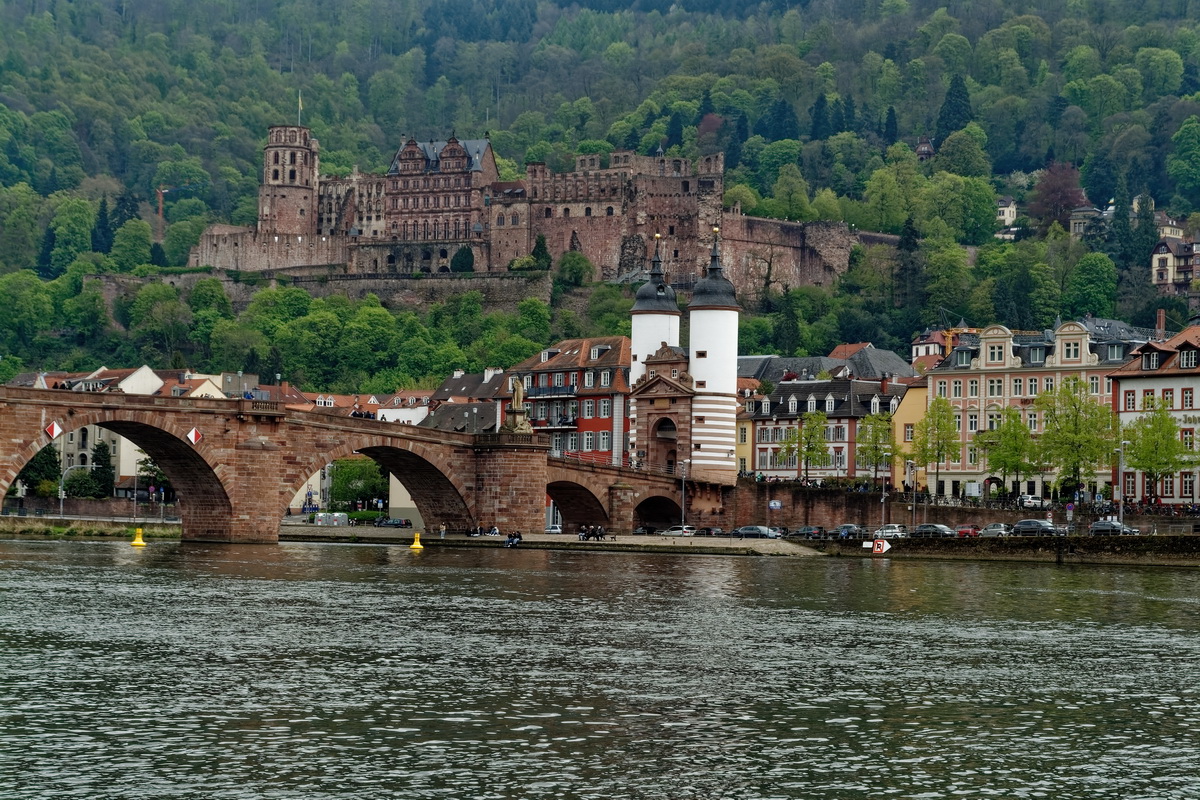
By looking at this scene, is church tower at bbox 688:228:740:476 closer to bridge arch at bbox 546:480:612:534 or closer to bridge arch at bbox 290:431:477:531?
bridge arch at bbox 546:480:612:534

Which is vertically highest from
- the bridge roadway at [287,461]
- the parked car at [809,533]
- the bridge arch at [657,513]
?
the bridge roadway at [287,461]

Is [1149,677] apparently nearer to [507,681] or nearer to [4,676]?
[507,681]

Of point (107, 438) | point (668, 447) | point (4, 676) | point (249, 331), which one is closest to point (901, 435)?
point (668, 447)

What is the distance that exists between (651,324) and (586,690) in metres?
72.2

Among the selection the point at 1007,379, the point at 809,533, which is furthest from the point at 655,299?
the point at 809,533

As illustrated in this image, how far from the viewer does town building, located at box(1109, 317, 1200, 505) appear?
3848 inches

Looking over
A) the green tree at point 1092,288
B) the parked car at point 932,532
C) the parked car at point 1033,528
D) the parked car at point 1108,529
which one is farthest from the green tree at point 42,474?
the green tree at point 1092,288

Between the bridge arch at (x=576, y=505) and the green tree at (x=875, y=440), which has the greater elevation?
the green tree at (x=875, y=440)

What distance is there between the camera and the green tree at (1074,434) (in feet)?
315

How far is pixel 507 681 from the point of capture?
4134 cm

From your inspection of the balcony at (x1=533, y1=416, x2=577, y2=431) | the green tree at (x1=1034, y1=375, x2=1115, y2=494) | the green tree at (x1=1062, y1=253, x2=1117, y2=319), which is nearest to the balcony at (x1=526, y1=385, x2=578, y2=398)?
the balcony at (x1=533, y1=416, x2=577, y2=431)

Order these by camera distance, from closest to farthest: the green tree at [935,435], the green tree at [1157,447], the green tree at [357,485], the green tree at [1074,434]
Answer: the green tree at [1157,447] → the green tree at [1074,434] → the green tree at [935,435] → the green tree at [357,485]

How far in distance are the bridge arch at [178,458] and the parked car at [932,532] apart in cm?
2636

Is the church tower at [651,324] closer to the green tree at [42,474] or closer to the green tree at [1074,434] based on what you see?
the green tree at [1074,434]
